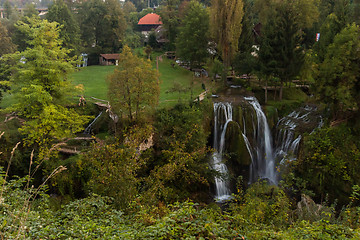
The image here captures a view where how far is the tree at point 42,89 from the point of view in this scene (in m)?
15.2

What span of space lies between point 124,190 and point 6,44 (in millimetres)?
29341

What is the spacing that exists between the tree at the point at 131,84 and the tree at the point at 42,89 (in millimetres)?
2742

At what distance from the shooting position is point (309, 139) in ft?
62.0

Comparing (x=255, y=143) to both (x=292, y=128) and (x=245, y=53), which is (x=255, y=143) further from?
(x=245, y=53)

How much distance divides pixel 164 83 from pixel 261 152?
1416 centimetres

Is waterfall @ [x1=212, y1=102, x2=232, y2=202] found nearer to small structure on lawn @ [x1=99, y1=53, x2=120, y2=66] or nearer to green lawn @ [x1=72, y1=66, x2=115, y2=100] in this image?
green lawn @ [x1=72, y1=66, x2=115, y2=100]

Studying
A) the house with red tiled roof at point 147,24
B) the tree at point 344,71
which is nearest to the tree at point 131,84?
the tree at point 344,71

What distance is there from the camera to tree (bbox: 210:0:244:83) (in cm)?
2595

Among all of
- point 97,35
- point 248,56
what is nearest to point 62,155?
point 248,56

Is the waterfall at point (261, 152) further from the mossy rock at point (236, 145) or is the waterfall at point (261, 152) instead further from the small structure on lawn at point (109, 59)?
the small structure on lawn at point (109, 59)

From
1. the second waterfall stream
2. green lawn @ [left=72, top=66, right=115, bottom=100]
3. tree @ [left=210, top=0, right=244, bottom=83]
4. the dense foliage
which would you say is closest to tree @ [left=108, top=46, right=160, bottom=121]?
the dense foliage

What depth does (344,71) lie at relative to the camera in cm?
1806

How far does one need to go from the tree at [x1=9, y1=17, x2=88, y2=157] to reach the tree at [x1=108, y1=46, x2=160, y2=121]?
9.00ft

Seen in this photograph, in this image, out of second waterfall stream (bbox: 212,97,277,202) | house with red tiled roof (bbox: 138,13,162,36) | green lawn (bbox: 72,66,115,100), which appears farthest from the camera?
house with red tiled roof (bbox: 138,13,162,36)
